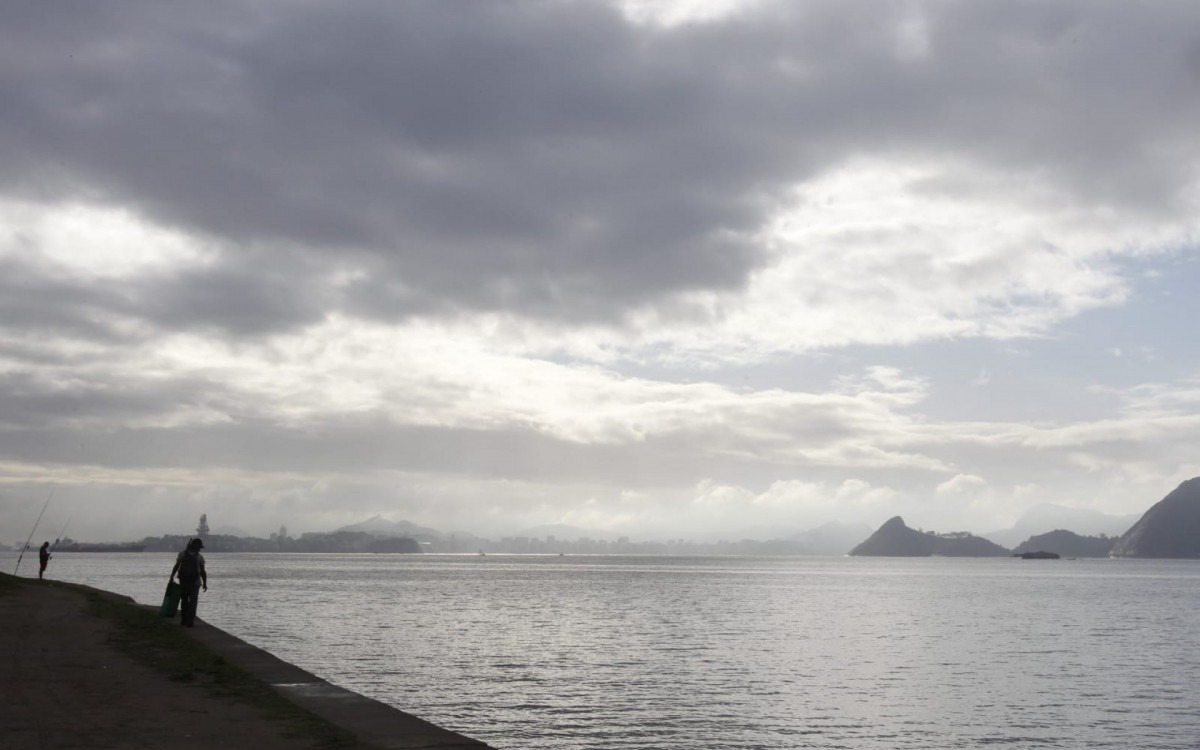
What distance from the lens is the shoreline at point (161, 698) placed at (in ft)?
53.2

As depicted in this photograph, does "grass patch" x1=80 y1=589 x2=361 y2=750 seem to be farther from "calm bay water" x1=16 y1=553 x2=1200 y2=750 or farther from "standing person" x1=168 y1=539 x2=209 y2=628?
"calm bay water" x1=16 y1=553 x2=1200 y2=750

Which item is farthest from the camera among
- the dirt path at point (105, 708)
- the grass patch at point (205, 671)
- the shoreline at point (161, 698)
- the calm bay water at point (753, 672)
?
the calm bay water at point (753, 672)

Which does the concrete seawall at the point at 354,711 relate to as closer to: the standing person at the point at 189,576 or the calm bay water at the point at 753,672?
the standing person at the point at 189,576

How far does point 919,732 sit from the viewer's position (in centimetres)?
3072

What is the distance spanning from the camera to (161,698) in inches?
781

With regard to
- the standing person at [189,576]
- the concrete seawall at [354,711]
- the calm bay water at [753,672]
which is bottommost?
the calm bay water at [753,672]

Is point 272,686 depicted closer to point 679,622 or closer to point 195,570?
point 195,570

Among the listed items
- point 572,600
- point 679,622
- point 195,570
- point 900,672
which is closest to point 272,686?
point 195,570

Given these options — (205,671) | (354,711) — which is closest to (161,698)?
(354,711)

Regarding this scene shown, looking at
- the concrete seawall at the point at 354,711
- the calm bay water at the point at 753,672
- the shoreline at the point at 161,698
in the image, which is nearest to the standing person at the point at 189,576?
the shoreline at the point at 161,698

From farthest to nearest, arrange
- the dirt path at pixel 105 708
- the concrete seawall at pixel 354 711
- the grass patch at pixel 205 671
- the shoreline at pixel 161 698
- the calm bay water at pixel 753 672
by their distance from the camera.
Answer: the calm bay water at pixel 753 672 < the grass patch at pixel 205 671 < the concrete seawall at pixel 354 711 < the shoreline at pixel 161 698 < the dirt path at pixel 105 708

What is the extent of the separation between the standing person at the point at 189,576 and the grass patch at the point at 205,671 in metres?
0.65

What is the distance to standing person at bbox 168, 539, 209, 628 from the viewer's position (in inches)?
1251

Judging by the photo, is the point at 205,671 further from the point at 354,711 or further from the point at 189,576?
the point at 189,576
